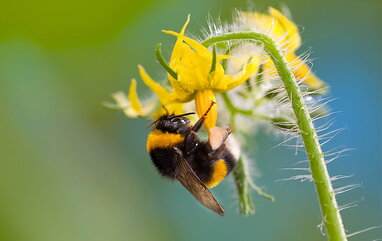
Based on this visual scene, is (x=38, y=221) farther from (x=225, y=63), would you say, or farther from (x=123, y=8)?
(x=225, y=63)

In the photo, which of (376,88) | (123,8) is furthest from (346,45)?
(123,8)

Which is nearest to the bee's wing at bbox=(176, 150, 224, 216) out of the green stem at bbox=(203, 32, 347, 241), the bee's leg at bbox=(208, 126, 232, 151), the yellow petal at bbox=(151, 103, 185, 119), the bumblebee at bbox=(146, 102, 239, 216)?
the bumblebee at bbox=(146, 102, 239, 216)

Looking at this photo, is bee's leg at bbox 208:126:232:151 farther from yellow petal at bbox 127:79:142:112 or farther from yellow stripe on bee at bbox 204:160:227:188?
yellow petal at bbox 127:79:142:112

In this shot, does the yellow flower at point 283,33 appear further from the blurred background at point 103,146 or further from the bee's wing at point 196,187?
the blurred background at point 103,146

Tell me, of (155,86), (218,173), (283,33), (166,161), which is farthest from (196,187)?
(283,33)

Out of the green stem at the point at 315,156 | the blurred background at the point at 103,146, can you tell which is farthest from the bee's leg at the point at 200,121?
the blurred background at the point at 103,146

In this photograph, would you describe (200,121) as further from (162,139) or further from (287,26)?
(287,26)

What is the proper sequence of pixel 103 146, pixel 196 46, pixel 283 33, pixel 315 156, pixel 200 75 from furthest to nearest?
pixel 103 146
pixel 283 33
pixel 200 75
pixel 196 46
pixel 315 156
